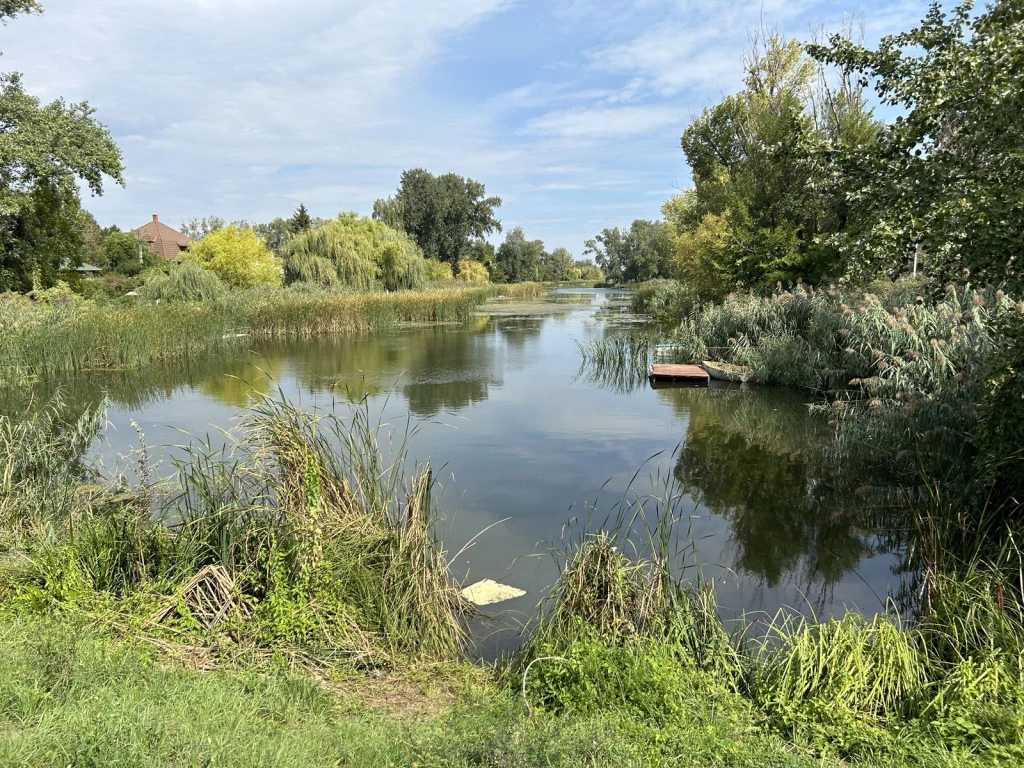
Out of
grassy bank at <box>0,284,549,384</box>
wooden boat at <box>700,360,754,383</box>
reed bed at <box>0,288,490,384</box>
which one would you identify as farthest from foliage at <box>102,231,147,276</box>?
wooden boat at <box>700,360,754,383</box>

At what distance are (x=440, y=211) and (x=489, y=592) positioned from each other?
58169mm

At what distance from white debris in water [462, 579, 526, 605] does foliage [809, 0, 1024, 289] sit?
3359 millimetres

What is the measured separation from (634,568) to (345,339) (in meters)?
21.5

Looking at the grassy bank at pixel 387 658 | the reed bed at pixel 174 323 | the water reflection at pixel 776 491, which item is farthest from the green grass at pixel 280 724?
the reed bed at pixel 174 323

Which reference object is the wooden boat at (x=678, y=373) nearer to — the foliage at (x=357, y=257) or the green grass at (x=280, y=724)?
the green grass at (x=280, y=724)

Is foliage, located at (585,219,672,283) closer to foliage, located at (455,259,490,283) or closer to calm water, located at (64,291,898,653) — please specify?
foliage, located at (455,259,490,283)

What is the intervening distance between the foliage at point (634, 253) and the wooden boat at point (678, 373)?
44903 mm

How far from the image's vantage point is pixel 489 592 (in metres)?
4.88

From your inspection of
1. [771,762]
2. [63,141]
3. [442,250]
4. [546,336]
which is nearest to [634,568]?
[771,762]

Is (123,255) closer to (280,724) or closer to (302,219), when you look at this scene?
(302,219)

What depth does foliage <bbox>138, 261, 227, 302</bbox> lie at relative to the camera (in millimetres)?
A: 24109

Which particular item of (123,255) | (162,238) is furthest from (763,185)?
(162,238)

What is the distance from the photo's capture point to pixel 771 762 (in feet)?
8.52

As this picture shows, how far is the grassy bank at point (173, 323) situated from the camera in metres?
13.8
